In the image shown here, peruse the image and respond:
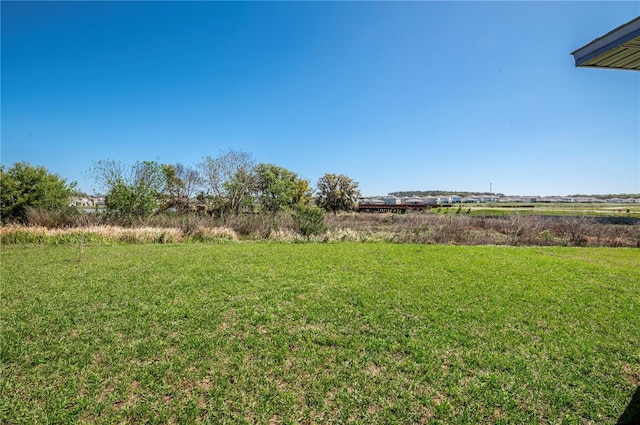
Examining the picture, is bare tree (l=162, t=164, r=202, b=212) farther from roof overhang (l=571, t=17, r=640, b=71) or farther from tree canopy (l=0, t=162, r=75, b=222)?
roof overhang (l=571, t=17, r=640, b=71)

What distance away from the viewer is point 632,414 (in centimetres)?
252

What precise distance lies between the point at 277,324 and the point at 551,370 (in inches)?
131

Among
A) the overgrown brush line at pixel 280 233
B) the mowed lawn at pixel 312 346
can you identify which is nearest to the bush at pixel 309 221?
the overgrown brush line at pixel 280 233

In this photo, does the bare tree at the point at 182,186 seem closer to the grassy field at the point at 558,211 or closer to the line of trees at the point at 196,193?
the line of trees at the point at 196,193

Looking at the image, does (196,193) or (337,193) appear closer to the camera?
(196,193)

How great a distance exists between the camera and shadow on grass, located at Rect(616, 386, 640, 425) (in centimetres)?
244

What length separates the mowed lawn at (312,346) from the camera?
8.44 ft

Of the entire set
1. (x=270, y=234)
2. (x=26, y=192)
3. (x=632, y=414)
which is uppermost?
(x=26, y=192)

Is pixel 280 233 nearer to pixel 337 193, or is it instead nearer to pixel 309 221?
pixel 309 221

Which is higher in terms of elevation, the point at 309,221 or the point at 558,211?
the point at 309,221

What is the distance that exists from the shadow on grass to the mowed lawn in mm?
57

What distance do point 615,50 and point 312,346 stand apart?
4423mm

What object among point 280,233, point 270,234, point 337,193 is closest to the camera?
point 280,233

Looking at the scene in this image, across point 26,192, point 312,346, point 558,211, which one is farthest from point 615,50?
point 558,211
